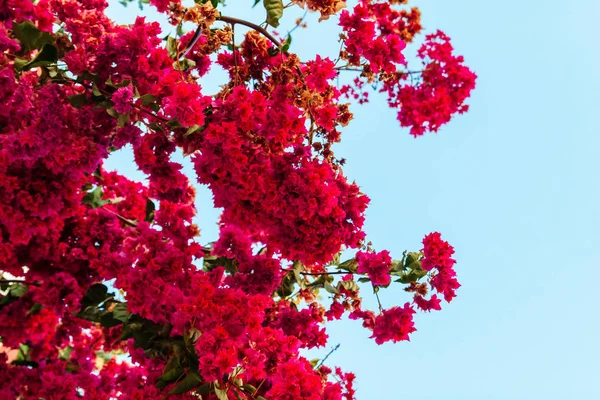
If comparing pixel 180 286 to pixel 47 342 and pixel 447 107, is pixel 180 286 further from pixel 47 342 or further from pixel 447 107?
pixel 447 107

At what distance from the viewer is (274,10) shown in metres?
3.96

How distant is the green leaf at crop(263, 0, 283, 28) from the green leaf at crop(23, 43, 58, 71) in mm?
1492

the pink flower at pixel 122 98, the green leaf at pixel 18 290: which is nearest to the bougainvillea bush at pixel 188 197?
the pink flower at pixel 122 98

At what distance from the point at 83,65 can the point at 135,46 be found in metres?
0.37

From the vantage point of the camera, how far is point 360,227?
13.4ft

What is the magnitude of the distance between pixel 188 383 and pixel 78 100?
6.56 feet

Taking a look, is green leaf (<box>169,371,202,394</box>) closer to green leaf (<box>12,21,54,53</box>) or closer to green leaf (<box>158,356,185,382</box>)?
green leaf (<box>158,356,185,382</box>)

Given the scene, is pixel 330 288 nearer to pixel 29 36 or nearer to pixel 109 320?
pixel 109 320

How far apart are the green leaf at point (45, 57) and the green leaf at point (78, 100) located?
1.15 ft

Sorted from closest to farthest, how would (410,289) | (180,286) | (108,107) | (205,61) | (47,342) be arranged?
(108,107)
(180,286)
(410,289)
(205,61)
(47,342)

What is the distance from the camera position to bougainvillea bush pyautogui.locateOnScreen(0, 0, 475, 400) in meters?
3.54

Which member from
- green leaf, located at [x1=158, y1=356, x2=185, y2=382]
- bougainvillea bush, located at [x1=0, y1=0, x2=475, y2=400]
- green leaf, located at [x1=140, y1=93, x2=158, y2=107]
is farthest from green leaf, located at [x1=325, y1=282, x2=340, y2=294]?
green leaf, located at [x1=140, y1=93, x2=158, y2=107]

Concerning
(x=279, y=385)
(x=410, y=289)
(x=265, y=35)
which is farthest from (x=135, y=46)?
(x=410, y=289)

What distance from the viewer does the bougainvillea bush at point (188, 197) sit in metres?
3.54
